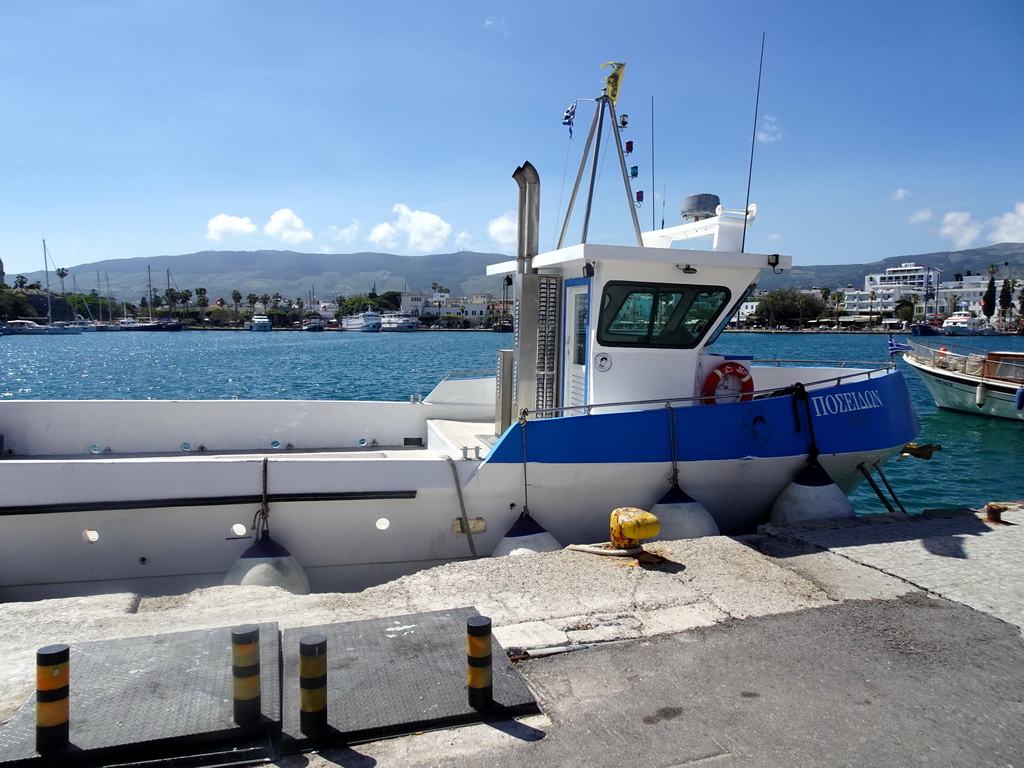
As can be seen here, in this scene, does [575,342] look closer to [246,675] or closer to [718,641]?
[718,641]

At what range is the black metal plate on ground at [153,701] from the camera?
9.75 feet

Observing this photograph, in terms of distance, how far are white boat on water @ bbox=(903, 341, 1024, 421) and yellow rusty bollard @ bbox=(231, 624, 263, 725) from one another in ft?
79.5

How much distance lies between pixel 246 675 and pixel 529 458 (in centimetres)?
381

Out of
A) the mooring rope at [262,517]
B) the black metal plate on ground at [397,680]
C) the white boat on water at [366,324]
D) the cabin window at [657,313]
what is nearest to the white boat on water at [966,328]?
the white boat on water at [366,324]

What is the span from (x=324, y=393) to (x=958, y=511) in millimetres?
22041

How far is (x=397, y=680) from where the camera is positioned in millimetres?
3559

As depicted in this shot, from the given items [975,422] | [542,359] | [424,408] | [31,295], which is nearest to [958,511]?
[542,359]

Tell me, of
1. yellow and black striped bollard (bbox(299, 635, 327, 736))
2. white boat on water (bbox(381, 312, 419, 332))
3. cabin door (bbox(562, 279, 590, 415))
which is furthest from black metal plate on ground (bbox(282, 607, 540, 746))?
white boat on water (bbox(381, 312, 419, 332))

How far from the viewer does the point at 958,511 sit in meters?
7.32

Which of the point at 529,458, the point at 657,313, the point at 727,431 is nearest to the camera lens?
the point at 529,458

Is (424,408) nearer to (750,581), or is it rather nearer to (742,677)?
(750,581)

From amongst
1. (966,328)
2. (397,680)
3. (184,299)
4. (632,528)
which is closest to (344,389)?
(632,528)

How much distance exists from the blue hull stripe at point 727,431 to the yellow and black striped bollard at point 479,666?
3293 millimetres

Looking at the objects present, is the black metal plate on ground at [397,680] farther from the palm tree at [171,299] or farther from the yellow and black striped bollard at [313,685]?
the palm tree at [171,299]
